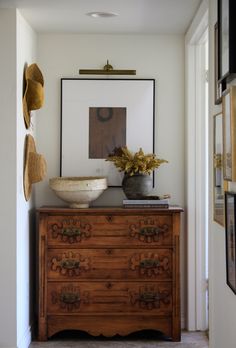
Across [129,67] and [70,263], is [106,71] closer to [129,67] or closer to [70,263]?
[129,67]

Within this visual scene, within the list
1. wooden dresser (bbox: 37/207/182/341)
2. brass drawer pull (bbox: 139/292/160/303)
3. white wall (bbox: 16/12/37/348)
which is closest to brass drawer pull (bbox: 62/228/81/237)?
wooden dresser (bbox: 37/207/182/341)

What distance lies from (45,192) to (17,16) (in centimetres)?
141

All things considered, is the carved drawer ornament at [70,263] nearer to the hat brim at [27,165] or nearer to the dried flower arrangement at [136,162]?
the hat brim at [27,165]

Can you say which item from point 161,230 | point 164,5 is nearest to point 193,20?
point 164,5

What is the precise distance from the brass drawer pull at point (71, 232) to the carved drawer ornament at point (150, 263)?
17.6 inches

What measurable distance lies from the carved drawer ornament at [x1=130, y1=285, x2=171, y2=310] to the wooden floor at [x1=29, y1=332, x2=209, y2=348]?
0.87 feet

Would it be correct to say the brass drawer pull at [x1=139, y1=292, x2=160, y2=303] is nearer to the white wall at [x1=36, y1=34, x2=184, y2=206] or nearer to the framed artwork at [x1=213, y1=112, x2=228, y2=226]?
the white wall at [x1=36, y1=34, x2=184, y2=206]

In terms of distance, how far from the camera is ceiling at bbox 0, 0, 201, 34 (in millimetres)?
3338

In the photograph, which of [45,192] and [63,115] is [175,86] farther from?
[45,192]

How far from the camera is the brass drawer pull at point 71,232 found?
12.5 ft

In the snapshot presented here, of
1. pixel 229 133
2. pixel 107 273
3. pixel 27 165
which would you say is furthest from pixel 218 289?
pixel 27 165

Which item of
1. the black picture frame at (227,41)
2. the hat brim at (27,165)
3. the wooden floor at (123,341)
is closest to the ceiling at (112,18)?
the hat brim at (27,165)

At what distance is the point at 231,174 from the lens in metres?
2.19

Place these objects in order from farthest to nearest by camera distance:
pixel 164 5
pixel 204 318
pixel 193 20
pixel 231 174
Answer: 1. pixel 204 318
2. pixel 193 20
3. pixel 164 5
4. pixel 231 174
